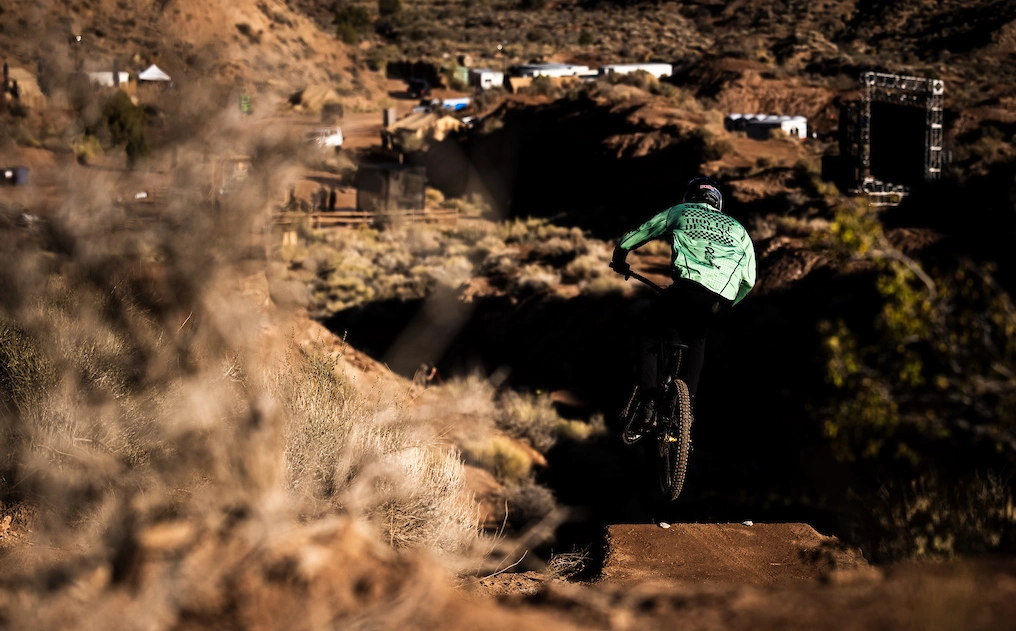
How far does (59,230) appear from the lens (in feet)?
33.6

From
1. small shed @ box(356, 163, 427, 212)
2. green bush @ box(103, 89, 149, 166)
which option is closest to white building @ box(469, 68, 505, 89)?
small shed @ box(356, 163, 427, 212)

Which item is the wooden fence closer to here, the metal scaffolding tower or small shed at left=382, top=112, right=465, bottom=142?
small shed at left=382, top=112, right=465, bottom=142

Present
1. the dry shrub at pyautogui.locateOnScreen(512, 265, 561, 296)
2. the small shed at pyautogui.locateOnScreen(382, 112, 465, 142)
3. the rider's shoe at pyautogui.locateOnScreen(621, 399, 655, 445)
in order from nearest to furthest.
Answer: the rider's shoe at pyautogui.locateOnScreen(621, 399, 655, 445) → the dry shrub at pyautogui.locateOnScreen(512, 265, 561, 296) → the small shed at pyautogui.locateOnScreen(382, 112, 465, 142)

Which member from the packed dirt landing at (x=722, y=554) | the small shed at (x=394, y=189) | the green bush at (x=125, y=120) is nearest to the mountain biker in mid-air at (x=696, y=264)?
the packed dirt landing at (x=722, y=554)

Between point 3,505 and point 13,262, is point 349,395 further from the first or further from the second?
point 13,262

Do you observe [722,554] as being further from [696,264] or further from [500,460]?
[500,460]

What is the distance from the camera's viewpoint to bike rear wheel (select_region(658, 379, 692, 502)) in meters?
6.00

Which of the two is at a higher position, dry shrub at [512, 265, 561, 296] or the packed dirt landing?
the packed dirt landing

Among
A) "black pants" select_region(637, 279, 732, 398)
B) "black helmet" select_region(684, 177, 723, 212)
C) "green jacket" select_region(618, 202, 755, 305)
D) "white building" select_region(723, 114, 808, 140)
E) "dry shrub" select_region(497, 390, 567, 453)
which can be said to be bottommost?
"dry shrub" select_region(497, 390, 567, 453)

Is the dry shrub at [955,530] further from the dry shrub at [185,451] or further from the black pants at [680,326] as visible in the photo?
the dry shrub at [185,451]

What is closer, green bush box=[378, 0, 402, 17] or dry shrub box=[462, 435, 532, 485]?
dry shrub box=[462, 435, 532, 485]

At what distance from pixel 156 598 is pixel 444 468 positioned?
429cm

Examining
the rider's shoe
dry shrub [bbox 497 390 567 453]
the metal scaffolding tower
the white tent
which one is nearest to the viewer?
the rider's shoe

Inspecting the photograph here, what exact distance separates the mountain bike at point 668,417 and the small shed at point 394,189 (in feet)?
87.3
